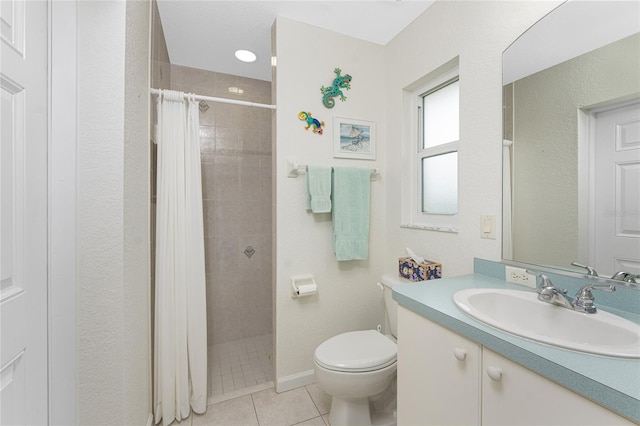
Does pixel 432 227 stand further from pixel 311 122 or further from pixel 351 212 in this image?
pixel 311 122

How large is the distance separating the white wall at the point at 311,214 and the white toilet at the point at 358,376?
0.37m

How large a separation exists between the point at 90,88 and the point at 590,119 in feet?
5.85

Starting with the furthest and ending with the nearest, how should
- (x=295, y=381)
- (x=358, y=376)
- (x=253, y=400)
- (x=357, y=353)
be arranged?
(x=295, y=381), (x=253, y=400), (x=357, y=353), (x=358, y=376)

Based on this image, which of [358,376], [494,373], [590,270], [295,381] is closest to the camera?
[494,373]

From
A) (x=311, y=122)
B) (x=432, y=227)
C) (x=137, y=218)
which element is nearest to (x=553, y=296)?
(x=432, y=227)

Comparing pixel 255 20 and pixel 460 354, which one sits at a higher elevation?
pixel 255 20

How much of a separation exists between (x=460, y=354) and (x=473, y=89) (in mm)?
1265

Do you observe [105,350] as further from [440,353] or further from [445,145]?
[445,145]

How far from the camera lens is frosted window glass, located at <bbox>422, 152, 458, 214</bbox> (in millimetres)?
1606

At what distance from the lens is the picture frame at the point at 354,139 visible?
5.97ft

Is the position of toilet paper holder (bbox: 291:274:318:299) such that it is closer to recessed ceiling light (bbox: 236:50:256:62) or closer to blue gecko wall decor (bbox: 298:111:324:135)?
blue gecko wall decor (bbox: 298:111:324:135)

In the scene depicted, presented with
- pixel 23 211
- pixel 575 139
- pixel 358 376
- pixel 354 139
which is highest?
pixel 354 139

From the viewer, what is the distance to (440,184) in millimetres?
1703

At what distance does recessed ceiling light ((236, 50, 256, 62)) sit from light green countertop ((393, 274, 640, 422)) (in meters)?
2.18
